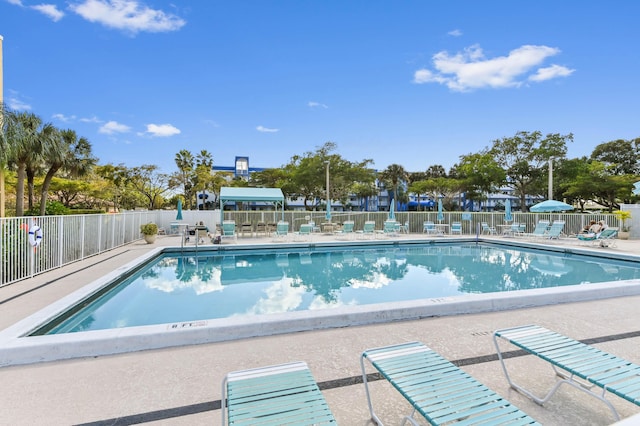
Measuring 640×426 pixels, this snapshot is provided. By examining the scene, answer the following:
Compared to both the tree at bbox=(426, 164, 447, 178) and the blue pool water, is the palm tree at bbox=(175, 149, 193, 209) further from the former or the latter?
the tree at bbox=(426, 164, 447, 178)

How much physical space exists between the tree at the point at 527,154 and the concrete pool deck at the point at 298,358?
29.2 metres

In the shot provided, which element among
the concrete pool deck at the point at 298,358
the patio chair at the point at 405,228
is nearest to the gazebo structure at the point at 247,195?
the patio chair at the point at 405,228

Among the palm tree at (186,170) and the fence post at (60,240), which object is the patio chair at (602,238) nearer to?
the fence post at (60,240)

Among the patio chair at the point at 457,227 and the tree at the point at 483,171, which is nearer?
the patio chair at the point at 457,227

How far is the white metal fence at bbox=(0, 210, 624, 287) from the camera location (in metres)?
6.54

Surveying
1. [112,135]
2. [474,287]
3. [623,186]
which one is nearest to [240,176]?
[112,135]

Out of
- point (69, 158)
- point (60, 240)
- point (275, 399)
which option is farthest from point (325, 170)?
point (275, 399)

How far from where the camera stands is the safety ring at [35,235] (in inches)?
265

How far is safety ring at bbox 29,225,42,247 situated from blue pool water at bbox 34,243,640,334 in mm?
1715

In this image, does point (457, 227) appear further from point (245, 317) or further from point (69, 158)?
point (69, 158)

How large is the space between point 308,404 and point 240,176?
52.8 meters

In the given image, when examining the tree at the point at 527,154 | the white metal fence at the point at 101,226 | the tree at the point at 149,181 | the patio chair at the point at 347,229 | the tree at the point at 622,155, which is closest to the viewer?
the white metal fence at the point at 101,226

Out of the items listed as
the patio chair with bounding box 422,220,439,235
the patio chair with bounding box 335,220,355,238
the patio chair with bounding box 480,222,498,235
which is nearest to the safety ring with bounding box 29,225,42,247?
the patio chair with bounding box 335,220,355,238

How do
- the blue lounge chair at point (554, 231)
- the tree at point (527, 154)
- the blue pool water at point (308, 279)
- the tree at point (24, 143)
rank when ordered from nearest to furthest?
the blue pool water at point (308, 279)
the tree at point (24, 143)
the blue lounge chair at point (554, 231)
the tree at point (527, 154)
